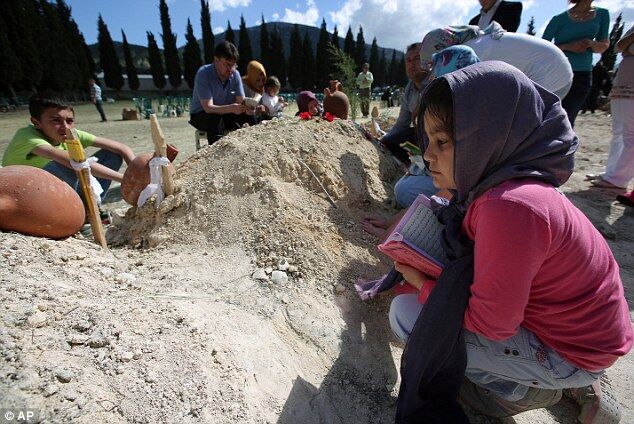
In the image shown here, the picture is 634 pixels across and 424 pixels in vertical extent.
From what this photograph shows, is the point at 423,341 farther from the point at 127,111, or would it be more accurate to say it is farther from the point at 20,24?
the point at 20,24

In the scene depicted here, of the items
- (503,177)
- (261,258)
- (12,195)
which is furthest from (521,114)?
(12,195)

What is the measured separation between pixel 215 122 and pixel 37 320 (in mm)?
3643

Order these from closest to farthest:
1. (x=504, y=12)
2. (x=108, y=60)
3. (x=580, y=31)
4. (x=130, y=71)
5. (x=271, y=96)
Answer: (x=504, y=12)
(x=580, y=31)
(x=271, y=96)
(x=108, y=60)
(x=130, y=71)

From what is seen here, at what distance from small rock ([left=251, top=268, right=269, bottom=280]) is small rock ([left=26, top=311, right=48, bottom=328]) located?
1015mm

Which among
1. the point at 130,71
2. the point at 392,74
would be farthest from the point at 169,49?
the point at 392,74

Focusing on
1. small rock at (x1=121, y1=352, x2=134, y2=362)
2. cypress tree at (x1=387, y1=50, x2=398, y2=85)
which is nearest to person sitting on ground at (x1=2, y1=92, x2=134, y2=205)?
small rock at (x1=121, y1=352, x2=134, y2=362)

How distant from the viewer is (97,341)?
1306 mm

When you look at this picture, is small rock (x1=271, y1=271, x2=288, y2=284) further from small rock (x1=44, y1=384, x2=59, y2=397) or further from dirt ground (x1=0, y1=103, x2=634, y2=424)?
small rock (x1=44, y1=384, x2=59, y2=397)

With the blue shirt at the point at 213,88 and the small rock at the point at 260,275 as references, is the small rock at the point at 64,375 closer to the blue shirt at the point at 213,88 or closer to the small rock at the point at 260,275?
the small rock at the point at 260,275

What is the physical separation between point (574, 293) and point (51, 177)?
2895 millimetres

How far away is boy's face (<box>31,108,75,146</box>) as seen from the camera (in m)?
2.87

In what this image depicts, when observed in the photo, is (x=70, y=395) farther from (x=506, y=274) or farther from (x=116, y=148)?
(x=116, y=148)

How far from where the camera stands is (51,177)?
86.4 inches

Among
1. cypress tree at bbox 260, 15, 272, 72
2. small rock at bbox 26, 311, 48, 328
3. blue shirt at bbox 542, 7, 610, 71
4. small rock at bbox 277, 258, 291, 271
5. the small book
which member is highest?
cypress tree at bbox 260, 15, 272, 72
